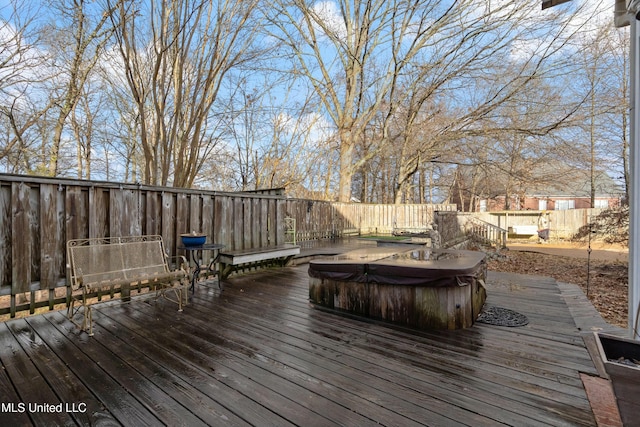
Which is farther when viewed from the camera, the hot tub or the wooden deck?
the hot tub

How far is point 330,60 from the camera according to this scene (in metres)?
13.8

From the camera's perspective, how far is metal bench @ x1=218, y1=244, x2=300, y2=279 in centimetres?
466

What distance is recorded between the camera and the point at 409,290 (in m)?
2.94

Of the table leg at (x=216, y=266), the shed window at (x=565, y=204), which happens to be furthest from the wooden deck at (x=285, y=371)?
the shed window at (x=565, y=204)

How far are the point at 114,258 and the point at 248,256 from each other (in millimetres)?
1846

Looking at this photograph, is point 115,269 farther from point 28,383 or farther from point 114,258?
point 28,383

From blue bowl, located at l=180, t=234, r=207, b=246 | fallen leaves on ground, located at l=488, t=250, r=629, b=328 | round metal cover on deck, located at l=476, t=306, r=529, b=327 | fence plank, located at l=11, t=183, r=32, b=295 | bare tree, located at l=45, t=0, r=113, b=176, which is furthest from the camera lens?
bare tree, located at l=45, t=0, r=113, b=176

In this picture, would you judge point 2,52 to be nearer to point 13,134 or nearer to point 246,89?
point 13,134

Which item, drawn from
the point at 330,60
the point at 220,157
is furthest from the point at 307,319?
the point at 330,60

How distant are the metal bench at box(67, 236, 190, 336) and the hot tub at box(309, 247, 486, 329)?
1.81m

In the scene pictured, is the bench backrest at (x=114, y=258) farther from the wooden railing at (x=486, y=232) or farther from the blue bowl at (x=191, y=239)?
the wooden railing at (x=486, y=232)

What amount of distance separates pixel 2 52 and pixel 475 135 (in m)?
15.9

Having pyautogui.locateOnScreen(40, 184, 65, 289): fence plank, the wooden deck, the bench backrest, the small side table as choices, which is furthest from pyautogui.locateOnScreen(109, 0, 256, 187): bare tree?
the wooden deck

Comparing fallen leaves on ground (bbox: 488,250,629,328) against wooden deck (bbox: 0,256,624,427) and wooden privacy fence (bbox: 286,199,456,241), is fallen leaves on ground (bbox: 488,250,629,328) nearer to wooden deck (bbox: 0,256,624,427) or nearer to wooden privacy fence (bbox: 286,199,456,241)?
wooden deck (bbox: 0,256,624,427)
